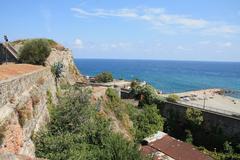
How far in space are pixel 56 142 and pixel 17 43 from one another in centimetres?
3078

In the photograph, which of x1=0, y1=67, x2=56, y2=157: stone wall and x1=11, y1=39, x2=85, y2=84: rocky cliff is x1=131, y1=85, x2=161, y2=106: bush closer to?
x1=11, y1=39, x2=85, y2=84: rocky cliff

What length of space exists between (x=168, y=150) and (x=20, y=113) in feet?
54.1

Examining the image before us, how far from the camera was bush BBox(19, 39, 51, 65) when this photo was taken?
118ft

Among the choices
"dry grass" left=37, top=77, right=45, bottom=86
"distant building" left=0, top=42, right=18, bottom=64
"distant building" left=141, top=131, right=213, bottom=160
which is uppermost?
"distant building" left=0, top=42, right=18, bottom=64

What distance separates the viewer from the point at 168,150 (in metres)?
27.8

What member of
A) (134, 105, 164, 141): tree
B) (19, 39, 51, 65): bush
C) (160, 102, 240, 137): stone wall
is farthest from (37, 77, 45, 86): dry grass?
(160, 102, 240, 137): stone wall

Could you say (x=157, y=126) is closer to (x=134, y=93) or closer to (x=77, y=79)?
(x=134, y=93)

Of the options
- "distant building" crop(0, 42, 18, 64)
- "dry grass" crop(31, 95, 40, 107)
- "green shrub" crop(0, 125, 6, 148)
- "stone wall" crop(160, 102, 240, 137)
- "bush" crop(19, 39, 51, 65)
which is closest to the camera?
"green shrub" crop(0, 125, 6, 148)

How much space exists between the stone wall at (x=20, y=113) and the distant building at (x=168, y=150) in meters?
10.5

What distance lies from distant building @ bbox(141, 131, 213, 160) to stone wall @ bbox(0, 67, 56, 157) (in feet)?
34.3

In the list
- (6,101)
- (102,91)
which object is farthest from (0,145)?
(102,91)

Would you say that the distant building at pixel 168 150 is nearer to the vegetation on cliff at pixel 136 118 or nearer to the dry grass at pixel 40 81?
the vegetation on cliff at pixel 136 118

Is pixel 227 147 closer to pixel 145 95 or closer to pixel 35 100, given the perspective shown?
pixel 145 95

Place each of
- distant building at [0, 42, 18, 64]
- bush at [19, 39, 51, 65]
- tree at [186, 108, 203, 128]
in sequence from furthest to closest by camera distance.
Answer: distant building at [0, 42, 18, 64], tree at [186, 108, 203, 128], bush at [19, 39, 51, 65]
